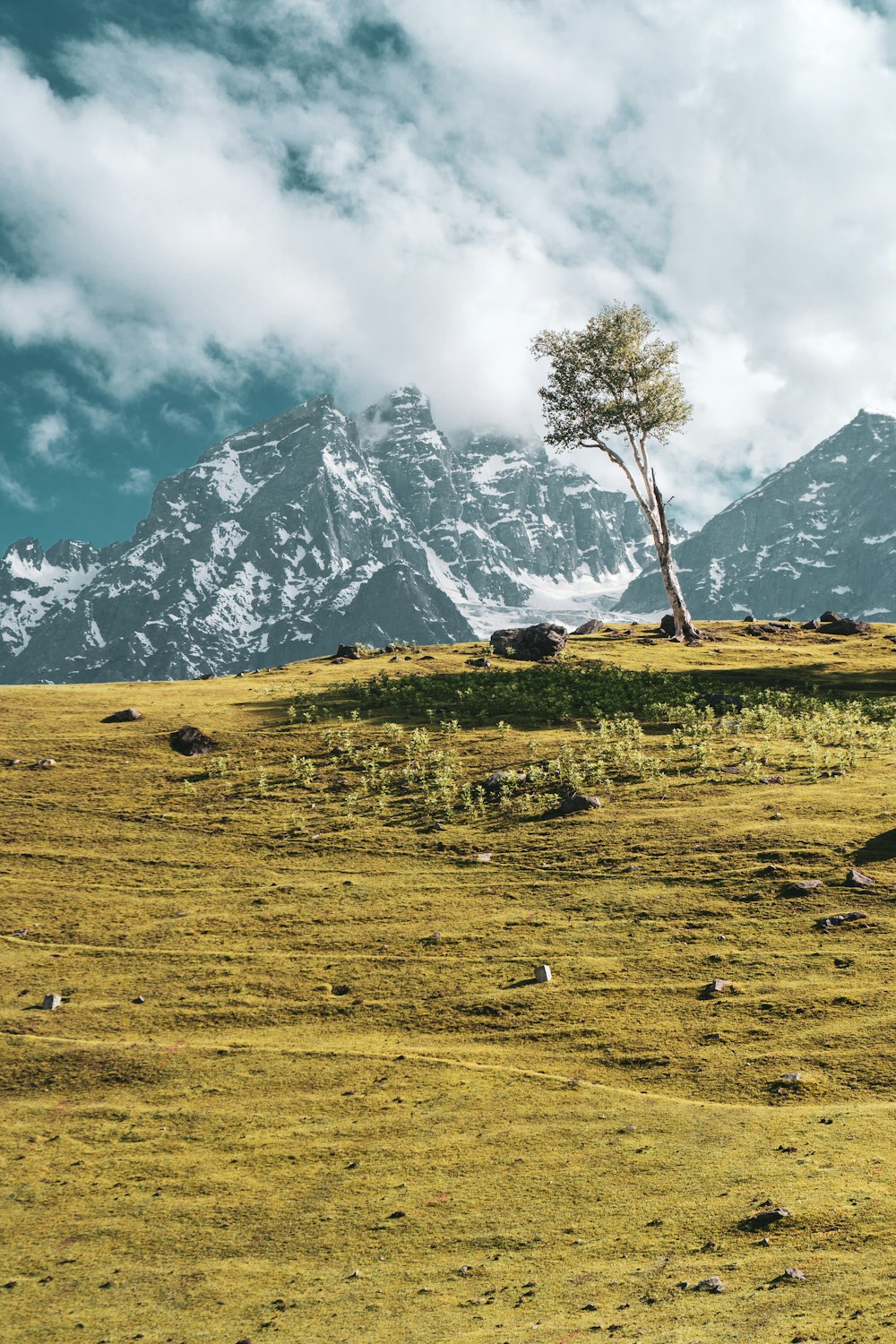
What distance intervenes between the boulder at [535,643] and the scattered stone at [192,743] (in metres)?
21.8

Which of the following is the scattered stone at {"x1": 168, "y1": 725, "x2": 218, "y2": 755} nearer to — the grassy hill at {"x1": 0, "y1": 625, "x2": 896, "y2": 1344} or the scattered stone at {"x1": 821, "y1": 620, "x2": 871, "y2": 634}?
the grassy hill at {"x1": 0, "y1": 625, "x2": 896, "y2": 1344}

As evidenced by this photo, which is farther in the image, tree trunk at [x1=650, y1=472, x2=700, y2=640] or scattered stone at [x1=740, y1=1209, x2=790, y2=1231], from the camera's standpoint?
tree trunk at [x1=650, y1=472, x2=700, y2=640]

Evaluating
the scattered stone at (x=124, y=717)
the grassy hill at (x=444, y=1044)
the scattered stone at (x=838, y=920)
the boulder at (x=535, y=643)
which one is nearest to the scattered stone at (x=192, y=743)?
the grassy hill at (x=444, y=1044)

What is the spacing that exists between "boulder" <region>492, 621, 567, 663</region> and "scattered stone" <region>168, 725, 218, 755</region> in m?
21.8

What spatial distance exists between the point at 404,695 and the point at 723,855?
20.0 meters

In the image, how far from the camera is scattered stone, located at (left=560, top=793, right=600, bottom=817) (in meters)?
27.5

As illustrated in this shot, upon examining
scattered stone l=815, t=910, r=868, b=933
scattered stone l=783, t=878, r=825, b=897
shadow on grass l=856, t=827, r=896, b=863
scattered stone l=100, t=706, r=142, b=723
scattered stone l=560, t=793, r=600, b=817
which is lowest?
scattered stone l=815, t=910, r=868, b=933

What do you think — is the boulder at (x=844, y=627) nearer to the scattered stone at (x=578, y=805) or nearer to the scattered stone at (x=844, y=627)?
the scattered stone at (x=844, y=627)

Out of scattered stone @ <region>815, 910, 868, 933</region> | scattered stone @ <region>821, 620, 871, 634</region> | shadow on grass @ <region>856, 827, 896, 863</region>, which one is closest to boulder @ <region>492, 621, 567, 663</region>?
scattered stone @ <region>821, 620, 871, 634</region>

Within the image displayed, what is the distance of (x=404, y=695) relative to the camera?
4122cm

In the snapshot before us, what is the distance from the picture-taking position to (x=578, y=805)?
90.6 ft

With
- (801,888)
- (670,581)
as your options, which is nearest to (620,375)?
(670,581)

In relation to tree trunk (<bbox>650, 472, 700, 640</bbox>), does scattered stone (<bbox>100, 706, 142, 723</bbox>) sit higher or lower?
lower

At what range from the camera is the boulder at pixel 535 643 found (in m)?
52.8
